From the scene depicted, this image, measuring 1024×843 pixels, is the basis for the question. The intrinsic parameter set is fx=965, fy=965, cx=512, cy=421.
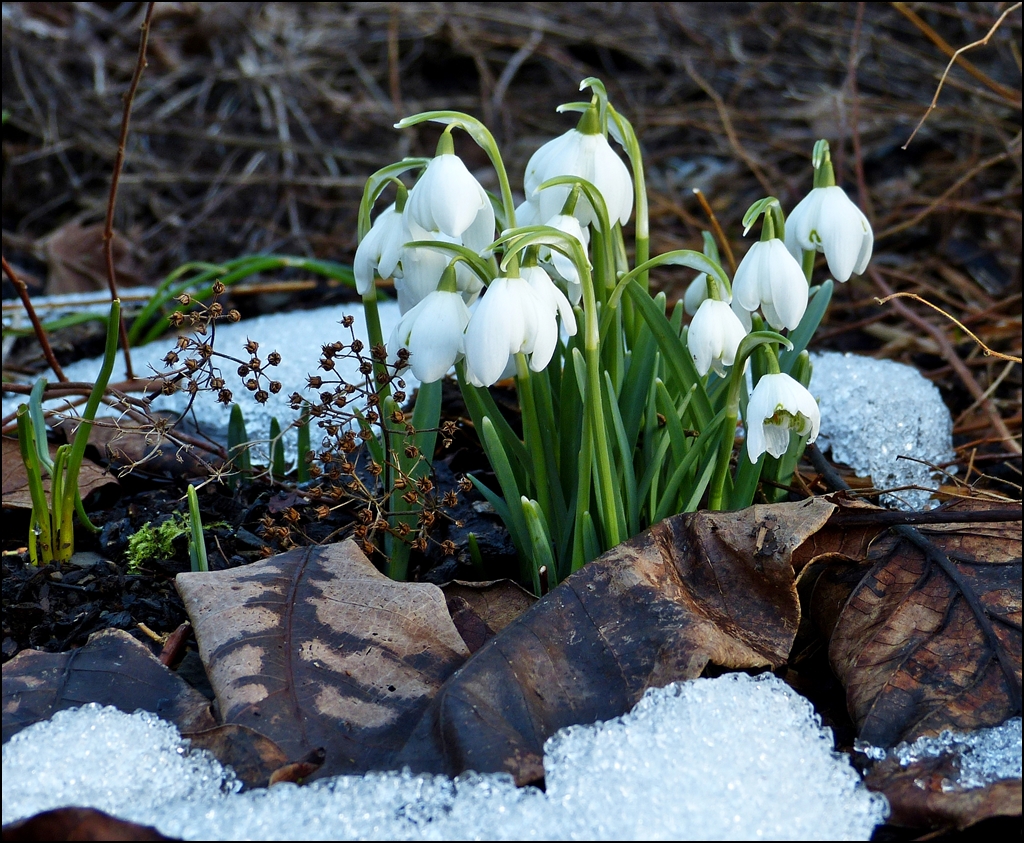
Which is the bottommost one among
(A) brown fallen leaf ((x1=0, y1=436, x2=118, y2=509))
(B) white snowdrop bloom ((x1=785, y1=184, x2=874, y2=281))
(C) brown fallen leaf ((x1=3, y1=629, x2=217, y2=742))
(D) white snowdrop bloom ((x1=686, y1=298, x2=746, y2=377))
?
(C) brown fallen leaf ((x1=3, y1=629, x2=217, y2=742))

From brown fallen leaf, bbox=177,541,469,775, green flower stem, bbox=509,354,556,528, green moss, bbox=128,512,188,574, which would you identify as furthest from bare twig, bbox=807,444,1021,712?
green moss, bbox=128,512,188,574

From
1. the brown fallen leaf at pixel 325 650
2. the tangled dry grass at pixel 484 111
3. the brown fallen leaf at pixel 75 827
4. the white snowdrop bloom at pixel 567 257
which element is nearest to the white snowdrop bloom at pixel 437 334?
the white snowdrop bloom at pixel 567 257

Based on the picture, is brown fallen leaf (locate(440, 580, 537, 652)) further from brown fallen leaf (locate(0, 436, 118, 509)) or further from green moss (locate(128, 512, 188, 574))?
brown fallen leaf (locate(0, 436, 118, 509))

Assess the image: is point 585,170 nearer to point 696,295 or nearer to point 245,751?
point 696,295

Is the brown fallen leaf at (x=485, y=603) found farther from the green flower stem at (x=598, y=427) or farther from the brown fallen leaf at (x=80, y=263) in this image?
the brown fallen leaf at (x=80, y=263)

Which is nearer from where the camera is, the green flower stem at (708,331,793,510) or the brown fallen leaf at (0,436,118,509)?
the green flower stem at (708,331,793,510)

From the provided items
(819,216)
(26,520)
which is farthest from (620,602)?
(26,520)

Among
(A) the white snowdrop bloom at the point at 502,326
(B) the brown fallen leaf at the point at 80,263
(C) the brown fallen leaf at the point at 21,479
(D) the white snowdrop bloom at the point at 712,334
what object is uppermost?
(A) the white snowdrop bloom at the point at 502,326

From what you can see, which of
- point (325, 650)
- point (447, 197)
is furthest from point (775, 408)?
point (325, 650)
